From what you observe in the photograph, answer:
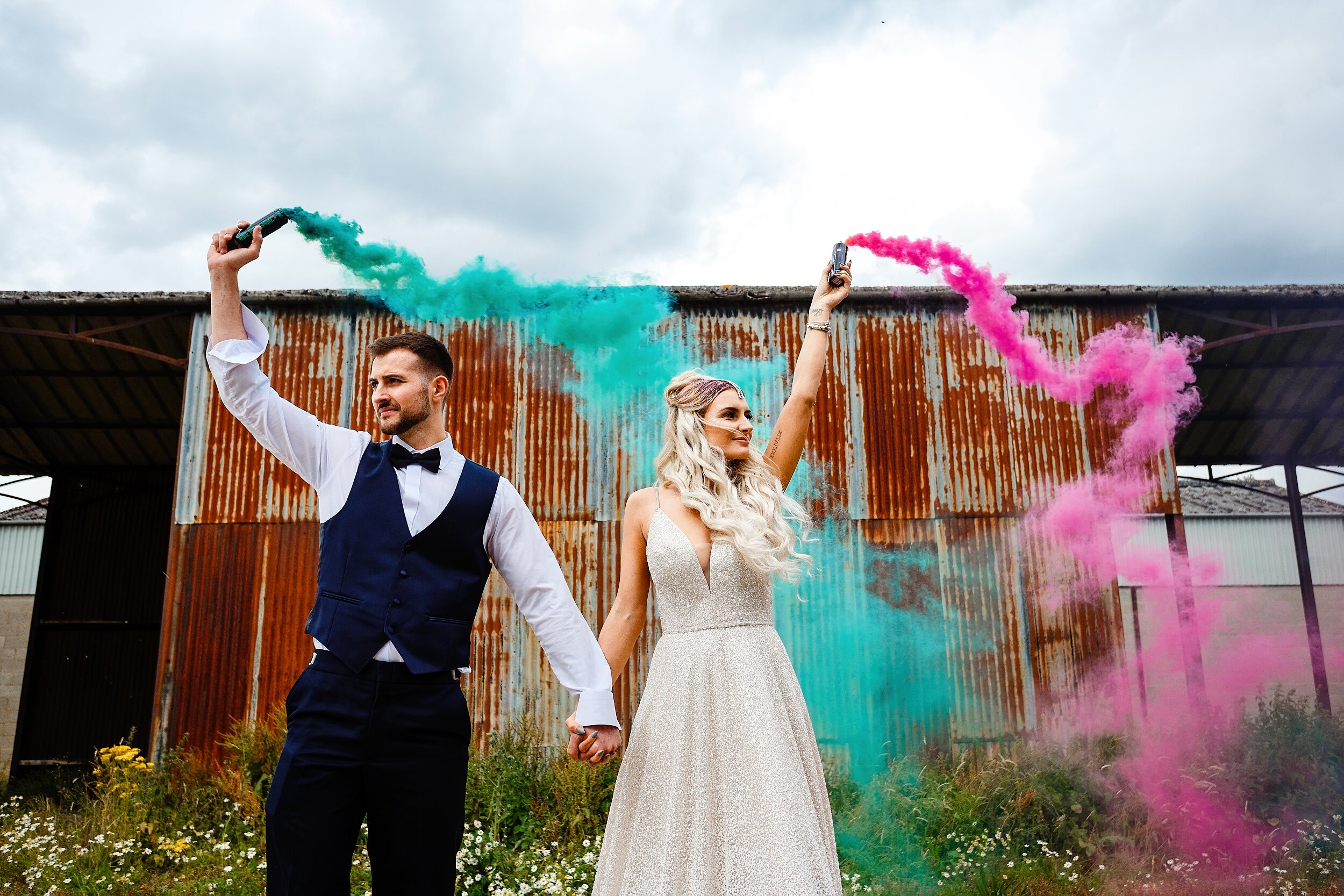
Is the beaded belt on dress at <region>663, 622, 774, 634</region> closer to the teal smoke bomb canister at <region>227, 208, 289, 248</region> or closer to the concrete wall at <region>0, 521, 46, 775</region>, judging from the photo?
the teal smoke bomb canister at <region>227, 208, 289, 248</region>

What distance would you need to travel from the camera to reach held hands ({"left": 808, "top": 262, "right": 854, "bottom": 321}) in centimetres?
348

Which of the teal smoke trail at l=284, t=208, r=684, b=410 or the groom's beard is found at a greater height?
the teal smoke trail at l=284, t=208, r=684, b=410

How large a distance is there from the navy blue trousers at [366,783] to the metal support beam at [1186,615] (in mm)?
7785

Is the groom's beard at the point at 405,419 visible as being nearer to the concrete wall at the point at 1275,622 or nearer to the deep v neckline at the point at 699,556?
the deep v neckline at the point at 699,556

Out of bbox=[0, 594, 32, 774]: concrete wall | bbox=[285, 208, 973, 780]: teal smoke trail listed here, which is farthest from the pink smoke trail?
bbox=[0, 594, 32, 774]: concrete wall

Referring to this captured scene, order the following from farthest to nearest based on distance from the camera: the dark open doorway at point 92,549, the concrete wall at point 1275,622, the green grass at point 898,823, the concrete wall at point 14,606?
the concrete wall at point 1275,622 < the concrete wall at point 14,606 < the dark open doorway at point 92,549 < the green grass at point 898,823

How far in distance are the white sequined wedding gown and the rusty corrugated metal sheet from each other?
5.59 m

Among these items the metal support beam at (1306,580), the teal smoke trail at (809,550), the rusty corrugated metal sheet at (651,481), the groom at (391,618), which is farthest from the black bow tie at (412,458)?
the metal support beam at (1306,580)

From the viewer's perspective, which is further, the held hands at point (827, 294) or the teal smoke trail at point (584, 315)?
the teal smoke trail at point (584, 315)

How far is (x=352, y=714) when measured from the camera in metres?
2.41

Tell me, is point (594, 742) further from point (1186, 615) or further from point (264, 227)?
point (1186, 615)

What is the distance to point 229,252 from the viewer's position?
262 centimetres

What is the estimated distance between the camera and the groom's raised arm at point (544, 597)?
114 inches

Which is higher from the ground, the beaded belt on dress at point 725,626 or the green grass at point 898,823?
the beaded belt on dress at point 725,626
